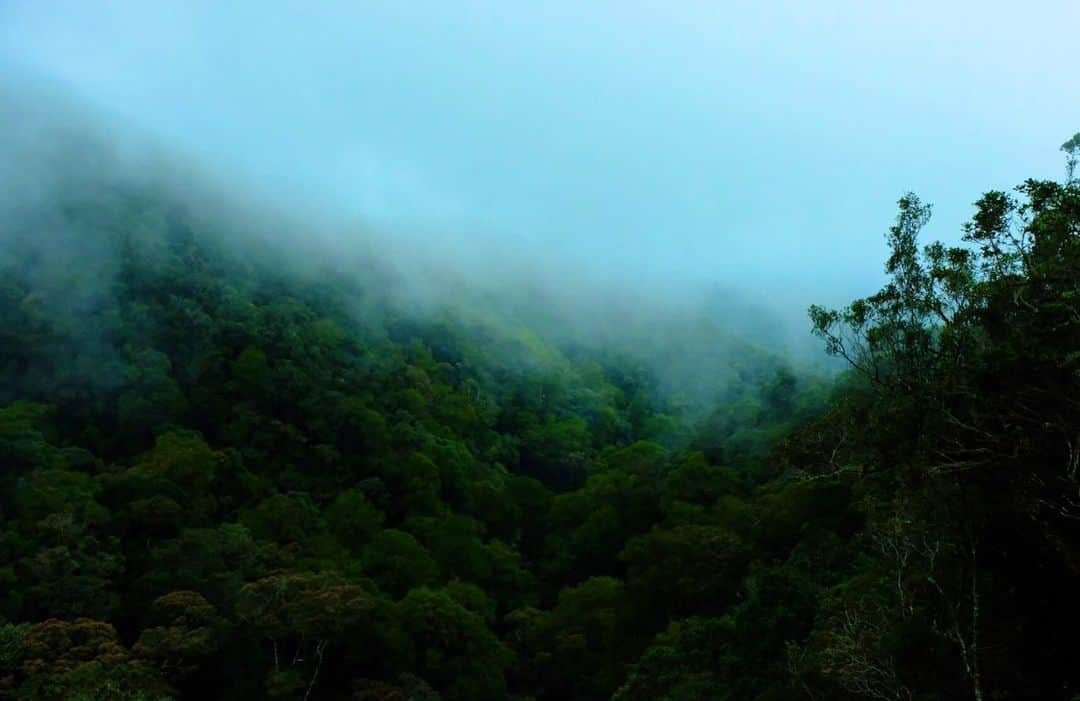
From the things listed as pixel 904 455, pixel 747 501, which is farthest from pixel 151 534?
pixel 904 455

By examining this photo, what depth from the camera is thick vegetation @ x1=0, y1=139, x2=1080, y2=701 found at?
937 centimetres

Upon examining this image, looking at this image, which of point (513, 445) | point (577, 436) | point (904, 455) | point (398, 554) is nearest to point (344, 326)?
point (513, 445)

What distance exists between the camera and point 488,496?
1725 inches

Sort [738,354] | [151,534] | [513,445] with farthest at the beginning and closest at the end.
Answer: [738,354] < [513,445] < [151,534]

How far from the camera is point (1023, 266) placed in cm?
906

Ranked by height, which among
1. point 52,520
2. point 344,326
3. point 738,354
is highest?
point 738,354

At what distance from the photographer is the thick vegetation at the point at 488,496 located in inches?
369

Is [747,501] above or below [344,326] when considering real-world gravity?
below

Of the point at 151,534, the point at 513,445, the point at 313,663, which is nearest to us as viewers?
the point at 313,663

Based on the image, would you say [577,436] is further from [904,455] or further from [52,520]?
[904,455]

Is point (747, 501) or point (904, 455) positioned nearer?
point (904, 455)

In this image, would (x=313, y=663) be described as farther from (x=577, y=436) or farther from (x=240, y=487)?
(x=577, y=436)

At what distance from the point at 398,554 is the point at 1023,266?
99.4ft

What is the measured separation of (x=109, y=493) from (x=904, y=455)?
31.4 metres
